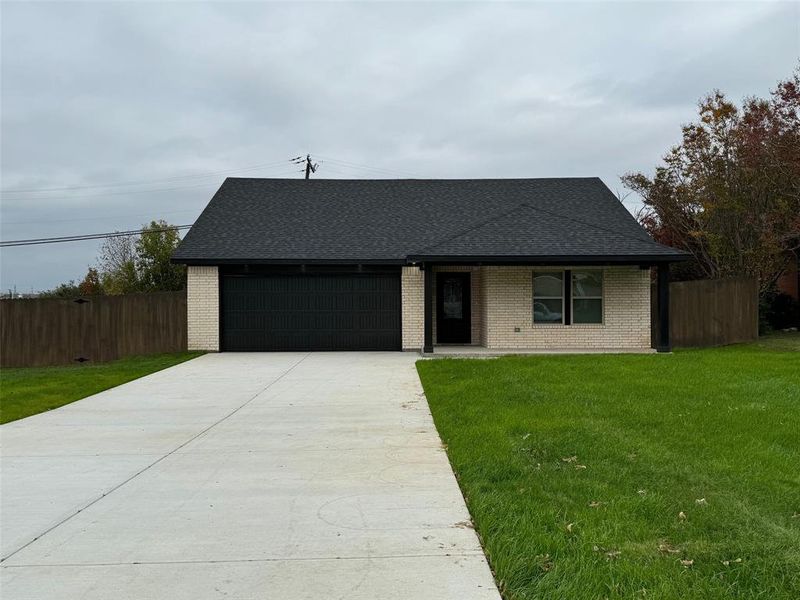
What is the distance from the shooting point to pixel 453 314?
776 inches

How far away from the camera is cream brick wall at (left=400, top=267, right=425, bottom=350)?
18.7 m

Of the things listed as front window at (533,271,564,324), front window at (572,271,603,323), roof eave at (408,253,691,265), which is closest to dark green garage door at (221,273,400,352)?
roof eave at (408,253,691,265)

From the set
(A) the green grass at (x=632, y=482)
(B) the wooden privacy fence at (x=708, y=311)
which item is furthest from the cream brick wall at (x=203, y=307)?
(B) the wooden privacy fence at (x=708, y=311)

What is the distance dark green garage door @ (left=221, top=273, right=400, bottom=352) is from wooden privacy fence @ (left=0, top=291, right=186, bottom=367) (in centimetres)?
154

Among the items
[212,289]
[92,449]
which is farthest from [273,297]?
[92,449]

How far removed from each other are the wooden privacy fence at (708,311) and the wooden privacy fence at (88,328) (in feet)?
43.2

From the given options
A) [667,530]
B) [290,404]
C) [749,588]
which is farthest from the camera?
[290,404]

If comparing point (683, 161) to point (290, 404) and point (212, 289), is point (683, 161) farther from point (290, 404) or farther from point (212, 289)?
point (290, 404)

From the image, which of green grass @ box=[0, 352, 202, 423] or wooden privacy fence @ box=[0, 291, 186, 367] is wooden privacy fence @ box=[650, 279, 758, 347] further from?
wooden privacy fence @ box=[0, 291, 186, 367]

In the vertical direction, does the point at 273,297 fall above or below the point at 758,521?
above

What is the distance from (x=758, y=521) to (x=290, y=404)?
695 cm

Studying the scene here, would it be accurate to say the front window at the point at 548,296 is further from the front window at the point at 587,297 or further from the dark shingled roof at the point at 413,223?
the dark shingled roof at the point at 413,223

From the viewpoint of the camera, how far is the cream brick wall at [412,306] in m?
18.7

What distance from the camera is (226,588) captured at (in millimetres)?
3912
